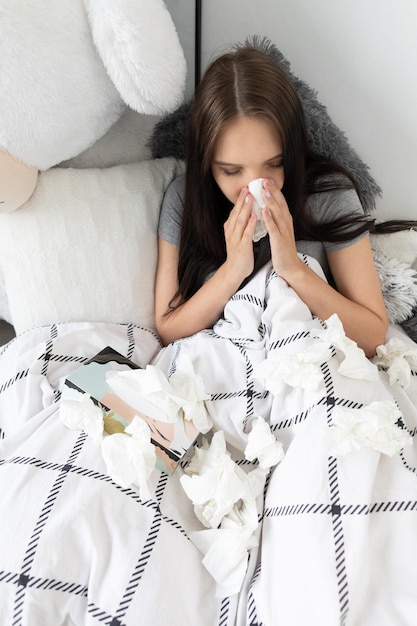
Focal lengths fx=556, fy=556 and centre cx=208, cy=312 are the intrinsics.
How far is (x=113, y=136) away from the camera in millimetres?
1079

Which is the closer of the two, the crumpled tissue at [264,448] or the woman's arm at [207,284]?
the crumpled tissue at [264,448]

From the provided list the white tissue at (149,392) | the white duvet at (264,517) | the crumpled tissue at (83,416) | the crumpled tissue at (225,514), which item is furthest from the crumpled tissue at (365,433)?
the crumpled tissue at (83,416)

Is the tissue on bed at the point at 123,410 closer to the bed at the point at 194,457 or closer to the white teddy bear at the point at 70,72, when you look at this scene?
the bed at the point at 194,457

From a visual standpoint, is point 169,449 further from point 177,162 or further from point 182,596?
point 177,162

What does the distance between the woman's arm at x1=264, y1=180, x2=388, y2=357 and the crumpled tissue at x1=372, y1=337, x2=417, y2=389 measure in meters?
0.03

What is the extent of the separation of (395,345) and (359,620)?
0.48 meters

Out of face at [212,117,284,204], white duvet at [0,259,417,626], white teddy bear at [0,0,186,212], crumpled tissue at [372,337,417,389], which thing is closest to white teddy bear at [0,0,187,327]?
white teddy bear at [0,0,186,212]

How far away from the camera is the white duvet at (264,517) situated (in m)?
0.64

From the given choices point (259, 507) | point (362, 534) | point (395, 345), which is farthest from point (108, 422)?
point (395, 345)

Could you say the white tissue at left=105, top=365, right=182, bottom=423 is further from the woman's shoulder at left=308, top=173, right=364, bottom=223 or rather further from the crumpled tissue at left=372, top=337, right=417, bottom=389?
the woman's shoulder at left=308, top=173, right=364, bottom=223

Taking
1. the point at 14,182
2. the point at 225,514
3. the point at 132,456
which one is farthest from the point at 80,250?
the point at 225,514

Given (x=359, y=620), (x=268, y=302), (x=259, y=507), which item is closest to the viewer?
(x=359, y=620)

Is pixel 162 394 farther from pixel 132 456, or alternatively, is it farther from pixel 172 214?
pixel 172 214

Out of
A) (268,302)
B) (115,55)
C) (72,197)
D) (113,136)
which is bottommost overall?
(268,302)
